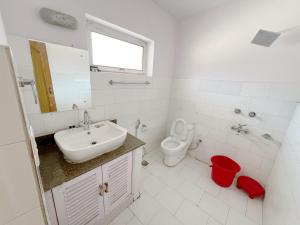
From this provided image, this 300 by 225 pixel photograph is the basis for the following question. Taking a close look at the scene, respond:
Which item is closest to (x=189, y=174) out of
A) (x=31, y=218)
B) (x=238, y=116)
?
(x=238, y=116)

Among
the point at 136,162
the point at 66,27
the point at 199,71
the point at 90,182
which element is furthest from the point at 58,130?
the point at 199,71

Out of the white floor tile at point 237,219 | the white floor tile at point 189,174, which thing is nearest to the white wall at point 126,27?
the white floor tile at point 189,174

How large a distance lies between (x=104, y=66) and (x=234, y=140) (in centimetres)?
200

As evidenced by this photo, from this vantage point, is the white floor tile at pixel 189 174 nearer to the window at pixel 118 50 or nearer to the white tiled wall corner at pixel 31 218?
the window at pixel 118 50

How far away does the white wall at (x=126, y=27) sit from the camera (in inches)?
38.3

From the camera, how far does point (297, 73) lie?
1.38 metres

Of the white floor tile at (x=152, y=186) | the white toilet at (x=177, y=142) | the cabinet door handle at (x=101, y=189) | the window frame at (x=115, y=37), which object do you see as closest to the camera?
the cabinet door handle at (x=101, y=189)

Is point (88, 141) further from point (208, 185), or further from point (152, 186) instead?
point (208, 185)

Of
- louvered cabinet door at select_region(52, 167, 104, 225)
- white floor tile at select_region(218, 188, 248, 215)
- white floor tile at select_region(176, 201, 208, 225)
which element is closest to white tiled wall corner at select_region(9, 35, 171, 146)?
louvered cabinet door at select_region(52, 167, 104, 225)

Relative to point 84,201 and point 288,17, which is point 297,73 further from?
point 84,201

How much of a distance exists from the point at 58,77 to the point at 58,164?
74cm

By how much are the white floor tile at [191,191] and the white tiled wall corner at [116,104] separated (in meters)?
0.90

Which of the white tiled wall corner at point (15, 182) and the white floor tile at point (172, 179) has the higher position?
the white tiled wall corner at point (15, 182)

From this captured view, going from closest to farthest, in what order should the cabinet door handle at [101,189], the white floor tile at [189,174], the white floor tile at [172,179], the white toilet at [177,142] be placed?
the cabinet door handle at [101,189], the white floor tile at [172,179], the white floor tile at [189,174], the white toilet at [177,142]
